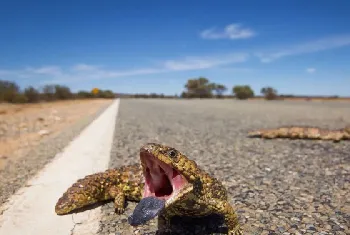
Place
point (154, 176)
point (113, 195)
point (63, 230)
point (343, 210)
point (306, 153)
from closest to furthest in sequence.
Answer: point (154, 176), point (63, 230), point (343, 210), point (113, 195), point (306, 153)

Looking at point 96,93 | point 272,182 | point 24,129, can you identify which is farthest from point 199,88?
point 272,182

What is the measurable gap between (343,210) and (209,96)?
118 metres

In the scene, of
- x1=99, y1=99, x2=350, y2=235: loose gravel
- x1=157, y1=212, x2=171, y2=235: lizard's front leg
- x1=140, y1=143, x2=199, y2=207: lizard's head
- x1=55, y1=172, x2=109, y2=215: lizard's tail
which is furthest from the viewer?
x1=55, y1=172, x2=109, y2=215: lizard's tail

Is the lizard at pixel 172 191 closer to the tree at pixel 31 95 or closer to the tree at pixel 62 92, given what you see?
the tree at pixel 31 95

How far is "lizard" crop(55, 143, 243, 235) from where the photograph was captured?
9.27 ft

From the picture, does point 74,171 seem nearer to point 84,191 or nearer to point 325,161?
point 84,191

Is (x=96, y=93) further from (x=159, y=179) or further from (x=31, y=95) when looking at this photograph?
(x=159, y=179)

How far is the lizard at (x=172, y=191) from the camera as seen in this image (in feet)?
9.27

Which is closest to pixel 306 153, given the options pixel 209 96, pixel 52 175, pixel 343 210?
pixel 343 210

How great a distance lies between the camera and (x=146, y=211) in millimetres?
2650

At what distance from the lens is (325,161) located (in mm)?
6949

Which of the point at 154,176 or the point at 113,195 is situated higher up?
the point at 154,176

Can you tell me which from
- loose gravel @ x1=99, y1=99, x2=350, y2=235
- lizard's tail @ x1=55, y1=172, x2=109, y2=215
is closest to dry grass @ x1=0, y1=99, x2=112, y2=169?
loose gravel @ x1=99, y1=99, x2=350, y2=235

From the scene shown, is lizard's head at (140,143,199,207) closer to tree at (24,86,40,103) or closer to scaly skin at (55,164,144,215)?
scaly skin at (55,164,144,215)
